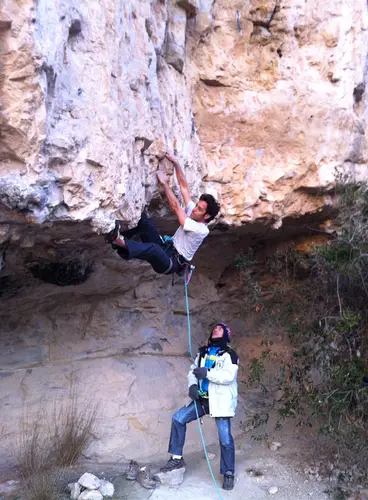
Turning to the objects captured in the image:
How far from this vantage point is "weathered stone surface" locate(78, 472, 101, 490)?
4.18 m

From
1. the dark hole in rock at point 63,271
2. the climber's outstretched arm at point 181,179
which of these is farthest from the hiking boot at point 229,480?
the climber's outstretched arm at point 181,179

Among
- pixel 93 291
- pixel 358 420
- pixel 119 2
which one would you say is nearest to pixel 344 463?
pixel 358 420

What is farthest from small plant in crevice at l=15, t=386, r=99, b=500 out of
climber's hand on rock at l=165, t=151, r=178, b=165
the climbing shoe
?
climber's hand on rock at l=165, t=151, r=178, b=165

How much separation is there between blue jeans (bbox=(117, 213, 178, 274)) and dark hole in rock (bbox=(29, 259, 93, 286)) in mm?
765

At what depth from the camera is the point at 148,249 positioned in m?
3.91

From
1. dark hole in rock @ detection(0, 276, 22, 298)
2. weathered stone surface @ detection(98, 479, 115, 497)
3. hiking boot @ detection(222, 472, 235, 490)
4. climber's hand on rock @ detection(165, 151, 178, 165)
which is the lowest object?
hiking boot @ detection(222, 472, 235, 490)

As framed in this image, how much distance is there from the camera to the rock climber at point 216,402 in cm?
443

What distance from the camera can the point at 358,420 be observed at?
15.5 ft

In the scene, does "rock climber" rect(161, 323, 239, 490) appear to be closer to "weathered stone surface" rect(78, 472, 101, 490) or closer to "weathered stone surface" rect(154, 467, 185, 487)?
"weathered stone surface" rect(154, 467, 185, 487)

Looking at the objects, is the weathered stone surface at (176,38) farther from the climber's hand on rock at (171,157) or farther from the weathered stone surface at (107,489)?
the weathered stone surface at (107,489)

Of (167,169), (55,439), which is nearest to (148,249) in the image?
(167,169)

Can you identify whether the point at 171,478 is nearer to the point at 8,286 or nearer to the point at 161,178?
the point at 8,286

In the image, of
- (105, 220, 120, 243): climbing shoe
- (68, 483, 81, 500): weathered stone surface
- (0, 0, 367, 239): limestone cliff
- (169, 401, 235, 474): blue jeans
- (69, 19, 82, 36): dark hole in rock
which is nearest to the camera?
(0, 0, 367, 239): limestone cliff

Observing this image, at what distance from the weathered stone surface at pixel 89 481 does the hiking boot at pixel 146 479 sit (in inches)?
15.2
